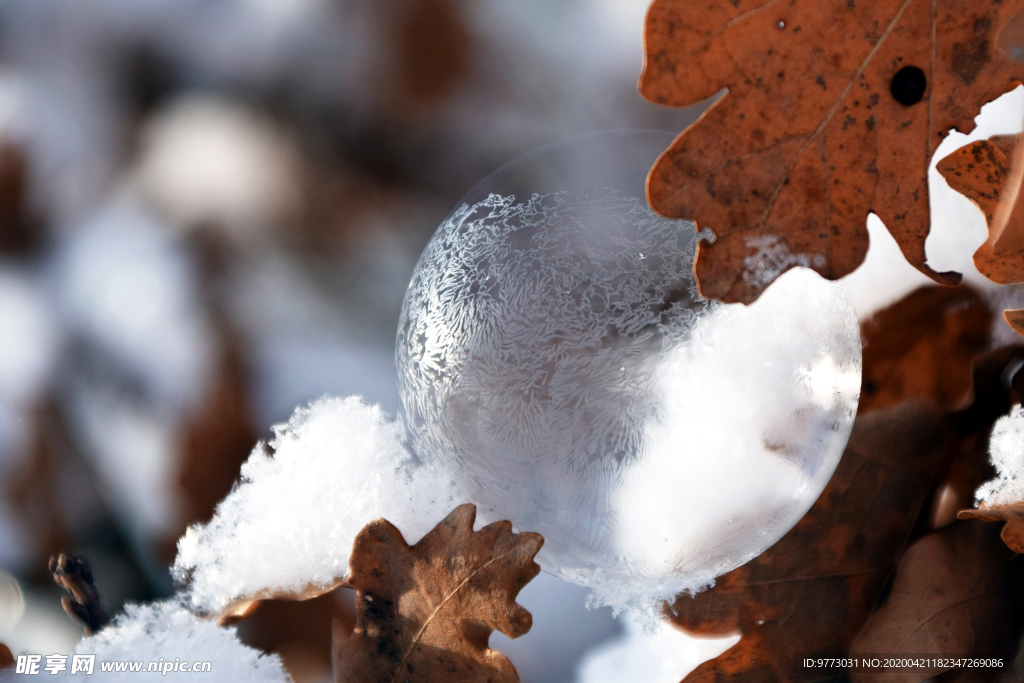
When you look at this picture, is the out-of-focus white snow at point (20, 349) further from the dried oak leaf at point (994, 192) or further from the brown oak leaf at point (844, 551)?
the dried oak leaf at point (994, 192)

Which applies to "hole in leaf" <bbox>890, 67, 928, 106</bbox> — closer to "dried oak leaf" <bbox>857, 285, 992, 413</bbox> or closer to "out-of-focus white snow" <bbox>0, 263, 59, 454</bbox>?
"dried oak leaf" <bbox>857, 285, 992, 413</bbox>

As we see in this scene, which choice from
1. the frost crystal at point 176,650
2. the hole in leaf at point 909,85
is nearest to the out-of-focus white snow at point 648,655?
the frost crystal at point 176,650

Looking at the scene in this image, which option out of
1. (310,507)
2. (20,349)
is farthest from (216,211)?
(310,507)

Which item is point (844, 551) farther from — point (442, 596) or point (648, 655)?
point (442, 596)

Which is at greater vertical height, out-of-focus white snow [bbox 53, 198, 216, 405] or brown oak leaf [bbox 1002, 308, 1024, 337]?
out-of-focus white snow [bbox 53, 198, 216, 405]

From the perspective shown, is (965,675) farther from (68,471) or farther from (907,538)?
(68,471)

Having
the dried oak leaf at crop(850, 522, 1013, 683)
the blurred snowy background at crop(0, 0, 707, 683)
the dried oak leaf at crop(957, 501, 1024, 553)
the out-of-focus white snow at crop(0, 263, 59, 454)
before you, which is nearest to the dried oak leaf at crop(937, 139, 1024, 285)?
the dried oak leaf at crop(957, 501, 1024, 553)

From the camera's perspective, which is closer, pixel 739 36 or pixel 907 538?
pixel 739 36

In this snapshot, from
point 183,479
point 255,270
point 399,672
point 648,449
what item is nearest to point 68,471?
point 183,479
